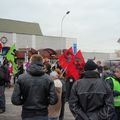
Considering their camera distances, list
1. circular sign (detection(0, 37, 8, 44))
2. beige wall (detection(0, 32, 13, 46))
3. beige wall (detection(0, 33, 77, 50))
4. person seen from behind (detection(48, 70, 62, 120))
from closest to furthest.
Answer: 1. person seen from behind (detection(48, 70, 62, 120))
2. circular sign (detection(0, 37, 8, 44))
3. beige wall (detection(0, 32, 13, 46))
4. beige wall (detection(0, 33, 77, 50))

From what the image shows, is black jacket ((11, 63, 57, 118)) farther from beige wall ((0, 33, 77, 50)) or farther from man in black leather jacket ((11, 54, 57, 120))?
beige wall ((0, 33, 77, 50))

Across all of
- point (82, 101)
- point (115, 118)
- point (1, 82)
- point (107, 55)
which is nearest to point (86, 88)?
point (82, 101)

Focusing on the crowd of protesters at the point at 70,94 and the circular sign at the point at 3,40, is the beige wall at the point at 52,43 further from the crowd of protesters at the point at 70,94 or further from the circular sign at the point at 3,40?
the crowd of protesters at the point at 70,94

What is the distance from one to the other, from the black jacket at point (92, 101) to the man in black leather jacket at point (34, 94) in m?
0.50

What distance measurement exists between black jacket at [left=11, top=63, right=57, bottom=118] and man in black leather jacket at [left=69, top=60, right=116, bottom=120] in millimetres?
502

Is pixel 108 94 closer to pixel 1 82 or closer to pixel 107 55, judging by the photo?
pixel 1 82

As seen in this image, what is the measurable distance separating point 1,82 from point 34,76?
23.4ft

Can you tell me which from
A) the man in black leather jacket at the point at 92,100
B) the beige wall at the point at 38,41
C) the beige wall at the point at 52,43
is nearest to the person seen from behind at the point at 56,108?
the man in black leather jacket at the point at 92,100

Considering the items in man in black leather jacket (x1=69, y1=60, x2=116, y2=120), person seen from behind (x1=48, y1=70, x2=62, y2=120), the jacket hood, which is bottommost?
person seen from behind (x1=48, y1=70, x2=62, y2=120)

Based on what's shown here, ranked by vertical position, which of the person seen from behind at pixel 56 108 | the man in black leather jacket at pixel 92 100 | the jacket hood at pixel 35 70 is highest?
the jacket hood at pixel 35 70

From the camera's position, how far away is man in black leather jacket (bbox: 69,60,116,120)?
598 cm

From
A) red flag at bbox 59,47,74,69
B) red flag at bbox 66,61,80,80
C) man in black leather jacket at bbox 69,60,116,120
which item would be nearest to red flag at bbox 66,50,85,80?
red flag at bbox 66,61,80,80

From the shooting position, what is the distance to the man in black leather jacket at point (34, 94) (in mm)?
6406

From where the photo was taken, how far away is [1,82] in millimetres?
13469
